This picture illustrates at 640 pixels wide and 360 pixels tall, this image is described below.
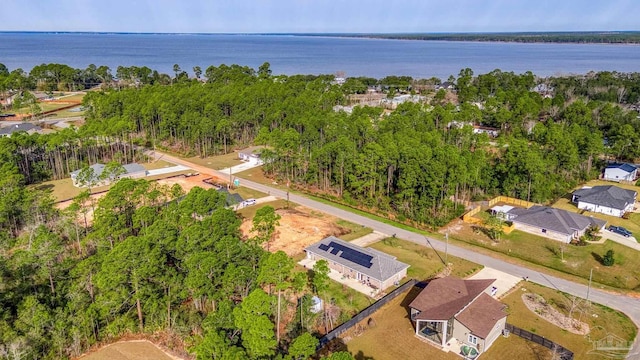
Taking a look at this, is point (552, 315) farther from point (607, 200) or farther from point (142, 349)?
point (142, 349)

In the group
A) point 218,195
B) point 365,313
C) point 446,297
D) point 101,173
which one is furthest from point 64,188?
point 446,297

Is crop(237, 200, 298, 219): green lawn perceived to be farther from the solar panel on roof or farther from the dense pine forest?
the solar panel on roof

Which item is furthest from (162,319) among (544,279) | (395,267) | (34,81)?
(34,81)

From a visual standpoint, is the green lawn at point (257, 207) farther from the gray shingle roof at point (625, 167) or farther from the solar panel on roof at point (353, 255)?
the gray shingle roof at point (625, 167)

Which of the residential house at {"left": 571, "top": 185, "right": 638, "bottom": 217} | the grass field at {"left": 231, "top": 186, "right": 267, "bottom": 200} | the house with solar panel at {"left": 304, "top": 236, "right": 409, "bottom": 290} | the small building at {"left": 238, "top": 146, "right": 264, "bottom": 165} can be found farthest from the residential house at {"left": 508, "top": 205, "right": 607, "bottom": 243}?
the small building at {"left": 238, "top": 146, "right": 264, "bottom": 165}

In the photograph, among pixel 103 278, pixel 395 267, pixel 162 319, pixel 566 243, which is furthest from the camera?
pixel 566 243

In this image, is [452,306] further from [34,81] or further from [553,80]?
[34,81]

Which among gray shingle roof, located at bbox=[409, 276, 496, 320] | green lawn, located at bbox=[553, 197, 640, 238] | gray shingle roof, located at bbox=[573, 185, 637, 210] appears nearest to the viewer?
gray shingle roof, located at bbox=[409, 276, 496, 320]

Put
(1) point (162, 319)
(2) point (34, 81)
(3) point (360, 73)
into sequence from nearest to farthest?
(1) point (162, 319), (2) point (34, 81), (3) point (360, 73)
